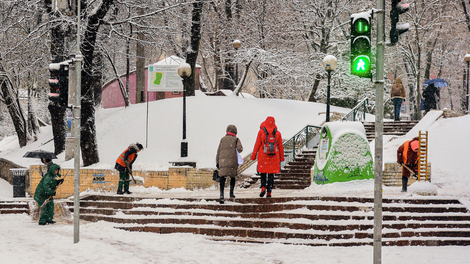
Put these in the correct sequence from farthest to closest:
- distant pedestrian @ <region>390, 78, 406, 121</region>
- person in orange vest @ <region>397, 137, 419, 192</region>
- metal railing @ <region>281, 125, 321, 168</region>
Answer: distant pedestrian @ <region>390, 78, 406, 121</region> → metal railing @ <region>281, 125, 321, 168</region> → person in orange vest @ <region>397, 137, 419, 192</region>

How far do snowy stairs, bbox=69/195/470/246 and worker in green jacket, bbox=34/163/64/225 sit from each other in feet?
2.93

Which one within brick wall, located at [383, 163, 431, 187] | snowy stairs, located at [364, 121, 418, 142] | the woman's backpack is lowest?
brick wall, located at [383, 163, 431, 187]

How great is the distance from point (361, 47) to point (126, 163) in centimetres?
743

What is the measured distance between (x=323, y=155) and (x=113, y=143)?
9.93 metres

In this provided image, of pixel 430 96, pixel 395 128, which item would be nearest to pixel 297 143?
pixel 395 128

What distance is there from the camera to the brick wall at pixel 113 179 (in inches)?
567

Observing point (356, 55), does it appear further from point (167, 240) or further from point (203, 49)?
point (203, 49)

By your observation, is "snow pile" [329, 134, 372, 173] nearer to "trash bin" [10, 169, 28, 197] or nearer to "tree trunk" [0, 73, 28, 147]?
"trash bin" [10, 169, 28, 197]

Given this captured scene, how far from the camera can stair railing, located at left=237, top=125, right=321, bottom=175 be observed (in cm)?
1734

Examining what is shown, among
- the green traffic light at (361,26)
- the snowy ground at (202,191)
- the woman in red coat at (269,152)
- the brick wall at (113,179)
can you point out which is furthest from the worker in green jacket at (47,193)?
the green traffic light at (361,26)

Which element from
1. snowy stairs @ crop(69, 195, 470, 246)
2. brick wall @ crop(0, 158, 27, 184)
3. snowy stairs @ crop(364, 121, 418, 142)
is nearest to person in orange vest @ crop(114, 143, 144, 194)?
snowy stairs @ crop(69, 195, 470, 246)

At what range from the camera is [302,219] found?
33.8 ft

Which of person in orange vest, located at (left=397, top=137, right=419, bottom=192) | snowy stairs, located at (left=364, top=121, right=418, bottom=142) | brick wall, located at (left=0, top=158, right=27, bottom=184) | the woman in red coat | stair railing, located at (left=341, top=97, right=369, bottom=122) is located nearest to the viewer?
the woman in red coat

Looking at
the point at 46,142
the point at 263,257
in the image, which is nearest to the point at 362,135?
the point at 263,257
